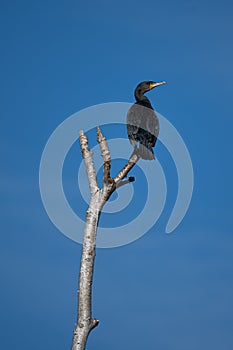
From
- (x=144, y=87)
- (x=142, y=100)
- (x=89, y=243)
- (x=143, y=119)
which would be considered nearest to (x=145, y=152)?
(x=143, y=119)

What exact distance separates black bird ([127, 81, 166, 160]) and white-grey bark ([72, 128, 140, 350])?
3.37m

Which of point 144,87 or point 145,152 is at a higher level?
point 144,87

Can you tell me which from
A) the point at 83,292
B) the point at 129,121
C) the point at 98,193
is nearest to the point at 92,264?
the point at 83,292

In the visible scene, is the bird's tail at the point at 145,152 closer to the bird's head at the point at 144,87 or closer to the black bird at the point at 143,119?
the black bird at the point at 143,119

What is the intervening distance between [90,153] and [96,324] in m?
3.92

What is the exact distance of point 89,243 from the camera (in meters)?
13.1

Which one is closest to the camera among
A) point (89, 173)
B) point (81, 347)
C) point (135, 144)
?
point (81, 347)

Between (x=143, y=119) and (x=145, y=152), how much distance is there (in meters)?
1.40

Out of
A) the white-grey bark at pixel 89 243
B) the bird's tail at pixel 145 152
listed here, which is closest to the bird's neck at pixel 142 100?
the bird's tail at pixel 145 152

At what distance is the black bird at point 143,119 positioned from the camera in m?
17.1

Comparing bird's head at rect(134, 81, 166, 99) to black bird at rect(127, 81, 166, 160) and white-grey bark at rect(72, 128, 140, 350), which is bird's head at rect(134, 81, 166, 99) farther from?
white-grey bark at rect(72, 128, 140, 350)

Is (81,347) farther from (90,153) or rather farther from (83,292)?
(90,153)

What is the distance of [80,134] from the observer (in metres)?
14.3

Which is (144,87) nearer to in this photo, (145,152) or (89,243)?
(145,152)
